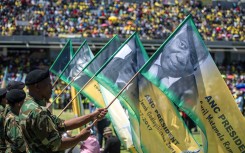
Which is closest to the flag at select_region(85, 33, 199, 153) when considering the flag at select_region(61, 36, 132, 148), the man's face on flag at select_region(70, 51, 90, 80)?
the flag at select_region(61, 36, 132, 148)

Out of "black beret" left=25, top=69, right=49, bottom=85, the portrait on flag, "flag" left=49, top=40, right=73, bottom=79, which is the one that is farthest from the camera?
"flag" left=49, top=40, right=73, bottom=79

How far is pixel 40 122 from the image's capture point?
497 centimetres

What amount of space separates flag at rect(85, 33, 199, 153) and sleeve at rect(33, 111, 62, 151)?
3.08 metres

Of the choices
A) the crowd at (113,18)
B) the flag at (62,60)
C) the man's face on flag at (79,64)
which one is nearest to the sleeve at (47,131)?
the man's face on flag at (79,64)

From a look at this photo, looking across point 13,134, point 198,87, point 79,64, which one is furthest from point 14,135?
point 79,64

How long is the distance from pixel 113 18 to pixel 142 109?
3794cm

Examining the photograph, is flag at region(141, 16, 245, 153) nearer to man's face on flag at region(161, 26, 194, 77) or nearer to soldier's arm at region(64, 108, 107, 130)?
man's face on flag at region(161, 26, 194, 77)

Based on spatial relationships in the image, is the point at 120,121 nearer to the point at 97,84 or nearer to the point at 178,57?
the point at 97,84

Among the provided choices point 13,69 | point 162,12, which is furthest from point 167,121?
point 162,12

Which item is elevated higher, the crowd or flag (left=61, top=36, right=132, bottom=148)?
flag (left=61, top=36, right=132, bottom=148)

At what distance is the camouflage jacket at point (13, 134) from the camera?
6180 millimetres

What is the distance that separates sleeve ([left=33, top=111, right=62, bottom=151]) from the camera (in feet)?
16.3

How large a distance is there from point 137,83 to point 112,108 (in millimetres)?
2015

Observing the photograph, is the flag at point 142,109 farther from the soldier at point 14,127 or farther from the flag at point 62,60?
the flag at point 62,60
